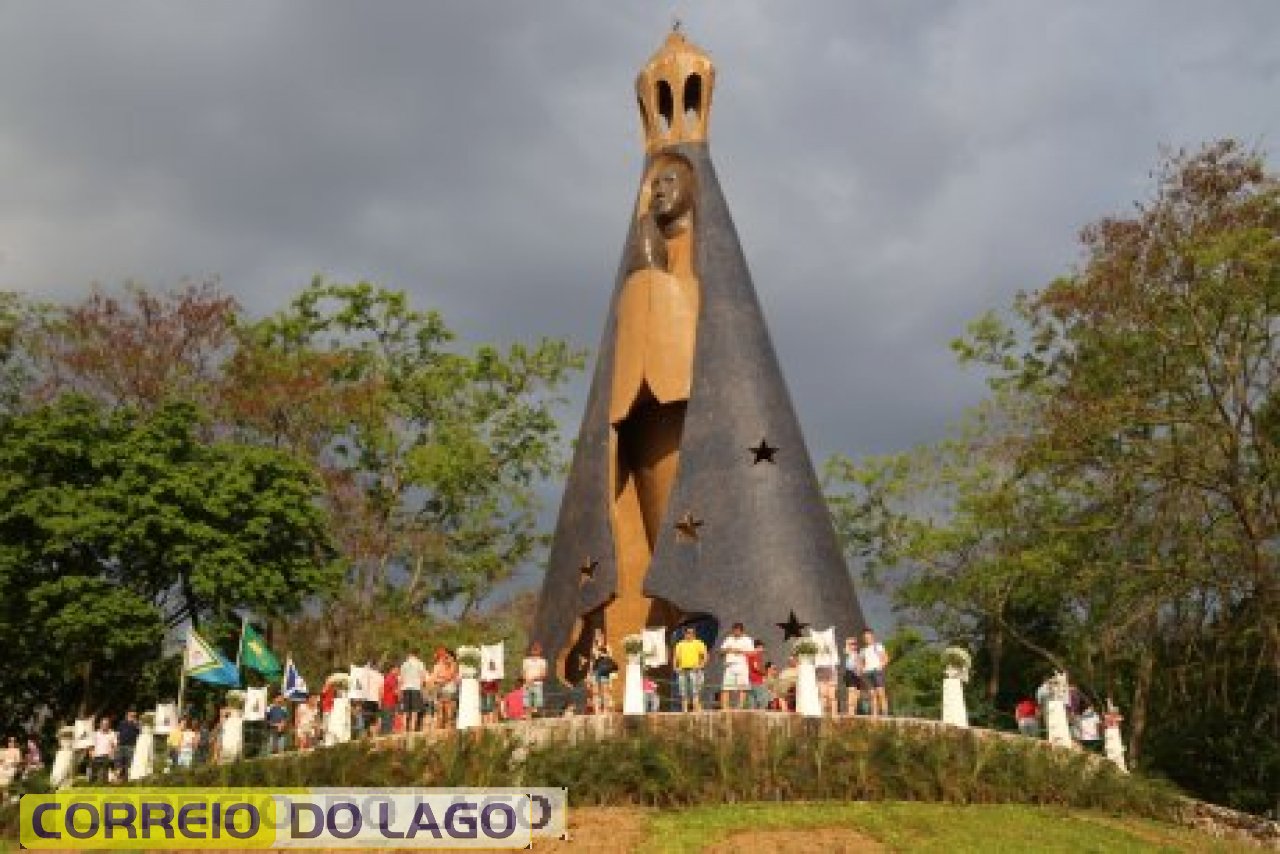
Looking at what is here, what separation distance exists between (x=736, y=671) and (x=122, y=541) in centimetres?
1568

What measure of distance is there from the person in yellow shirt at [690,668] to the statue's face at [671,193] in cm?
842

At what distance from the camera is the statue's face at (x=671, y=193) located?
23016mm

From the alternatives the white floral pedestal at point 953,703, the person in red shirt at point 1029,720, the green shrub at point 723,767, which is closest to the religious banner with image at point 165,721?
the green shrub at point 723,767

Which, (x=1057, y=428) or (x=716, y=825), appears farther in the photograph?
(x=1057, y=428)

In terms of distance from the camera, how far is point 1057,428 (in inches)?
1003

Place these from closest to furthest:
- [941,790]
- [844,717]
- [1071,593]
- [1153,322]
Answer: [941,790] < [844,717] < [1153,322] < [1071,593]

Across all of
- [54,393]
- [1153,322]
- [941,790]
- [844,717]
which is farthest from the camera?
[54,393]

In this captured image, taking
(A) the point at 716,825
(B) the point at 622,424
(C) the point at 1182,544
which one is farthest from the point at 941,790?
(C) the point at 1182,544

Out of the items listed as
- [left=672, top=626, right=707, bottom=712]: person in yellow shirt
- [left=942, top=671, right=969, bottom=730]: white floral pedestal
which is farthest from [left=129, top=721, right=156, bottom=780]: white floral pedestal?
[left=942, top=671, right=969, bottom=730]: white floral pedestal

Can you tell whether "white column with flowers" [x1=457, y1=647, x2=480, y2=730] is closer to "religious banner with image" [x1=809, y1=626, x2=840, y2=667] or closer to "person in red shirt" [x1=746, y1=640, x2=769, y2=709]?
"person in red shirt" [x1=746, y1=640, x2=769, y2=709]

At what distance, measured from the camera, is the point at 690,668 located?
55.8 feet

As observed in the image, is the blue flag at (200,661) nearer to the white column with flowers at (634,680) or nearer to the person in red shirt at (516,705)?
the person in red shirt at (516,705)

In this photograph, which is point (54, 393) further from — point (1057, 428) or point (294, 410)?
point (1057, 428)

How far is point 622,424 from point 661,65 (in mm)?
6178
